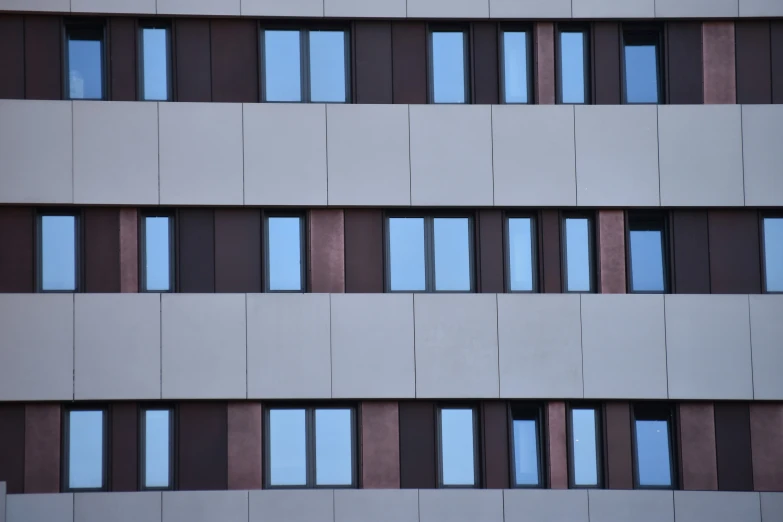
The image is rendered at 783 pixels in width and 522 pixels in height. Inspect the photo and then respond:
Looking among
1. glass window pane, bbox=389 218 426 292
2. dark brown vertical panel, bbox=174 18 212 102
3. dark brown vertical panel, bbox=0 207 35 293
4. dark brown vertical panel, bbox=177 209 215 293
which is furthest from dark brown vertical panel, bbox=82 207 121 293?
glass window pane, bbox=389 218 426 292

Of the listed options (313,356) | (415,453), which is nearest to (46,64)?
(313,356)

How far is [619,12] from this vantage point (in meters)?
21.1

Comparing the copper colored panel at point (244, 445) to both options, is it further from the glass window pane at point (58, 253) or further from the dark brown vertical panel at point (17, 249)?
the dark brown vertical panel at point (17, 249)

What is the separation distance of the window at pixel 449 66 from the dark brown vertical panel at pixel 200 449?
6594mm

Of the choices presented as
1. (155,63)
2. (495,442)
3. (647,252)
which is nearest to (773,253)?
(647,252)

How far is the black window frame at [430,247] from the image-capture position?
2083 centimetres

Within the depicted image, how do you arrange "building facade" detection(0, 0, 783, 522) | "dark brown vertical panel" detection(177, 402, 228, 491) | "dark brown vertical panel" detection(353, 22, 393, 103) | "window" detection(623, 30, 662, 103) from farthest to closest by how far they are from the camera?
"window" detection(623, 30, 662, 103)
"dark brown vertical panel" detection(353, 22, 393, 103)
"dark brown vertical panel" detection(177, 402, 228, 491)
"building facade" detection(0, 0, 783, 522)

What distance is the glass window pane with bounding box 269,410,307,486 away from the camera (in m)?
20.4

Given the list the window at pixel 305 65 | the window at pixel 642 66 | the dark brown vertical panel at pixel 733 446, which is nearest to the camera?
the dark brown vertical panel at pixel 733 446

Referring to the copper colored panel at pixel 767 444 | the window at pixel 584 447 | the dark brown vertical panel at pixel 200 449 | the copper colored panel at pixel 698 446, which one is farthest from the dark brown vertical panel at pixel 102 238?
the copper colored panel at pixel 767 444

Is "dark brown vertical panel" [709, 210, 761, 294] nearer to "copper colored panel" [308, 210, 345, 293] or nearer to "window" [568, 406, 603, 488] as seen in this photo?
"window" [568, 406, 603, 488]

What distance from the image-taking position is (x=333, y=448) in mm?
20484

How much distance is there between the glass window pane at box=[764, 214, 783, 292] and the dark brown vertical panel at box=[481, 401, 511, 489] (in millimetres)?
5133

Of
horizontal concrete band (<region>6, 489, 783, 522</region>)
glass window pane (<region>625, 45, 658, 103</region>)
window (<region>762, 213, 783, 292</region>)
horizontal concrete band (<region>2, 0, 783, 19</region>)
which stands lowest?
horizontal concrete band (<region>6, 489, 783, 522</region>)
